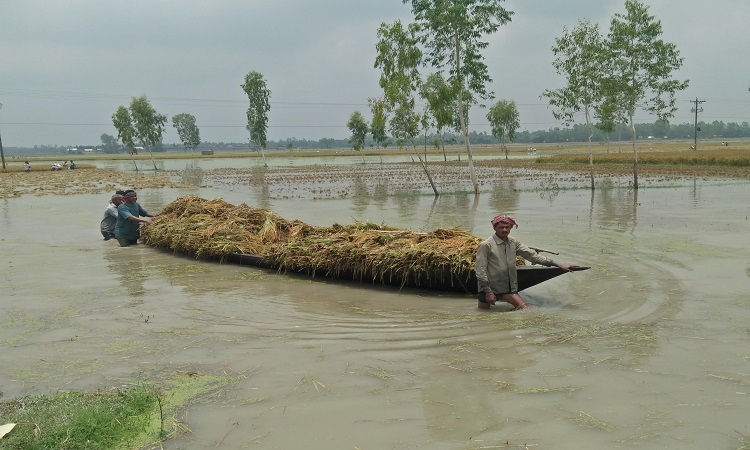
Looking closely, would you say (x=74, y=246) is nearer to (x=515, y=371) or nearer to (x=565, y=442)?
(x=515, y=371)

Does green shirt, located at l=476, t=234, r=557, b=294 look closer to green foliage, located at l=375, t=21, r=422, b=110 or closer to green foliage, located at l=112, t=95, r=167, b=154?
green foliage, located at l=375, t=21, r=422, b=110

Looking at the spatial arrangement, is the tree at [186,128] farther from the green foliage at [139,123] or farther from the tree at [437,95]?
the tree at [437,95]

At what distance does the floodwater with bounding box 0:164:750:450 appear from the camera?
4363 mm

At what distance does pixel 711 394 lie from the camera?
15.7 ft

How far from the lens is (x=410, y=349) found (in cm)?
600

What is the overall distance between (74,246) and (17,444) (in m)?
10.4

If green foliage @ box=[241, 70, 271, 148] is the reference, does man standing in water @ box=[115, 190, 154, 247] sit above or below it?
below

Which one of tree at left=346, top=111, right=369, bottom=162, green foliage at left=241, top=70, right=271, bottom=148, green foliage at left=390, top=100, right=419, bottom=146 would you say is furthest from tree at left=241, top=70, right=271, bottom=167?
green foliage at left=390, top=100, right=419, bottom=146

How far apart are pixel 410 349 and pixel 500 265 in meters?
1.80

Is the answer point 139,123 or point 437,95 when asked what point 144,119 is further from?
point 437,95

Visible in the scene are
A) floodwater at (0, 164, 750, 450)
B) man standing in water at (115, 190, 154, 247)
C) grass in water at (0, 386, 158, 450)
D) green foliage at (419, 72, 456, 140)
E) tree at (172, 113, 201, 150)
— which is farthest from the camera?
tree at (172, 113, 201, 150)

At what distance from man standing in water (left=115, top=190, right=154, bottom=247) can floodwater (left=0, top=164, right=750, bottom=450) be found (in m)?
1.30

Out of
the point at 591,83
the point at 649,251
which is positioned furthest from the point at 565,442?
the point at 591,83

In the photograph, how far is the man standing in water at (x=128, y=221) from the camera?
42.2ft
